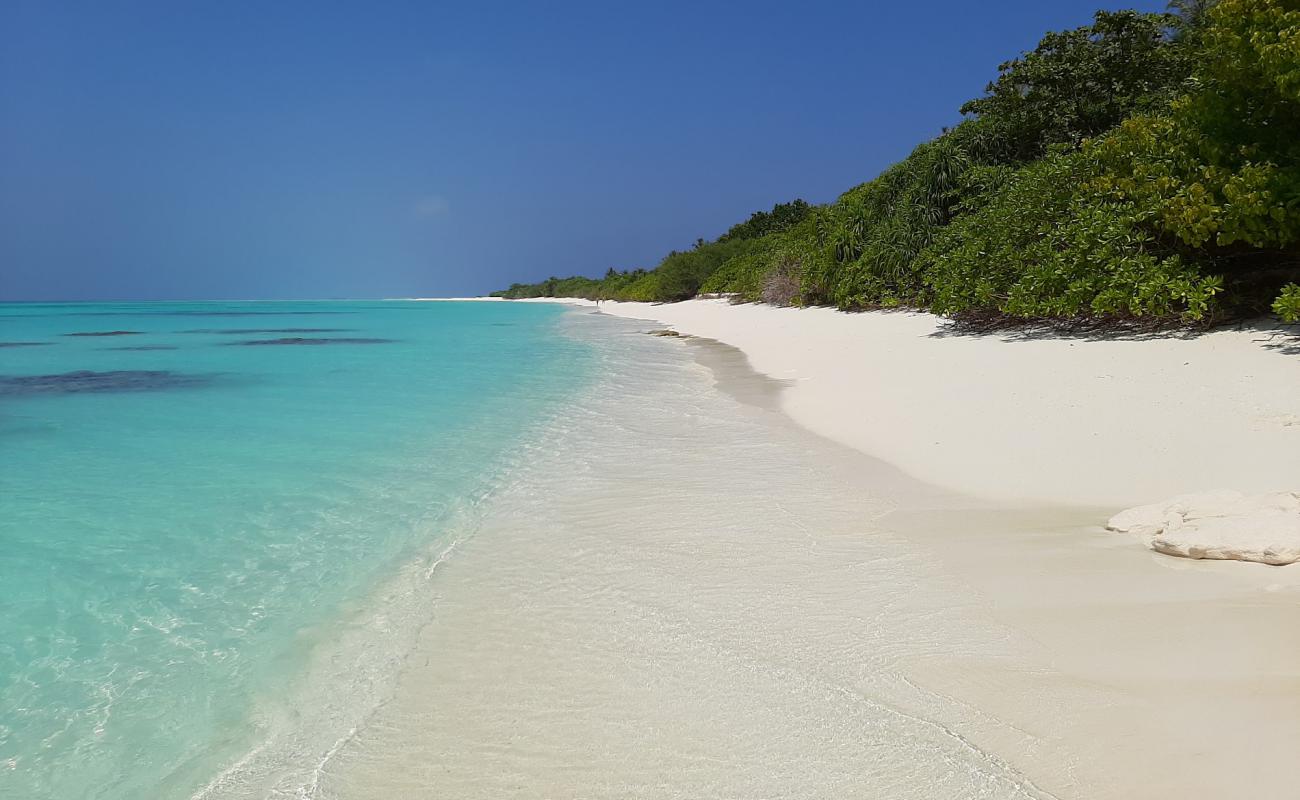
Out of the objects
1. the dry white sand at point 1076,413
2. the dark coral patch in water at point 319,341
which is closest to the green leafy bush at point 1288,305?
the dry white sand at point 1076,413

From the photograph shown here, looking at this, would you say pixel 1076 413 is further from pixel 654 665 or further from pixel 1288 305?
pixel 654 665

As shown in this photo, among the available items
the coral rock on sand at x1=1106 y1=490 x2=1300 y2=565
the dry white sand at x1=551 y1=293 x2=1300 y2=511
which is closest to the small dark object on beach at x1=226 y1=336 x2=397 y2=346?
the dry white sand at x1=551 y1=293 x2=1300 y2=511

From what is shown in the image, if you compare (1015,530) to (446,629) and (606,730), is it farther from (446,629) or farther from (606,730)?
(446,629)

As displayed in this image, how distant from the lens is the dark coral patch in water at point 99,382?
48.3 ft

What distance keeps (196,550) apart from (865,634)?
14.7ft

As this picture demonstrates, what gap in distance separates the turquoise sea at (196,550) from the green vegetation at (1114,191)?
28.0 ft

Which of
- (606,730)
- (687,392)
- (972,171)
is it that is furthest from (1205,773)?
(972,171)

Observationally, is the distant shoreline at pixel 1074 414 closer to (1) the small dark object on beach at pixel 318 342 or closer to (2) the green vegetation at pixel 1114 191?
(2) the green vegetation at pixel 1114 191

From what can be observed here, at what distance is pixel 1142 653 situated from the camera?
292cm

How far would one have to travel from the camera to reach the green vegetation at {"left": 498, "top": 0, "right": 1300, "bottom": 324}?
367 inches

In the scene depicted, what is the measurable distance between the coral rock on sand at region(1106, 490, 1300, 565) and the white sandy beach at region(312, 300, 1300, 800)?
0.40 ft

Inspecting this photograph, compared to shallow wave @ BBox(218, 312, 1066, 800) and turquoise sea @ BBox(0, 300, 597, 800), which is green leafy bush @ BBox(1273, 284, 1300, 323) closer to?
shallow wave @ BBox(218, 312, 1066, 800)

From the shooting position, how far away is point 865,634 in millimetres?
3305

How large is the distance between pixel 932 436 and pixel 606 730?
211 inches
